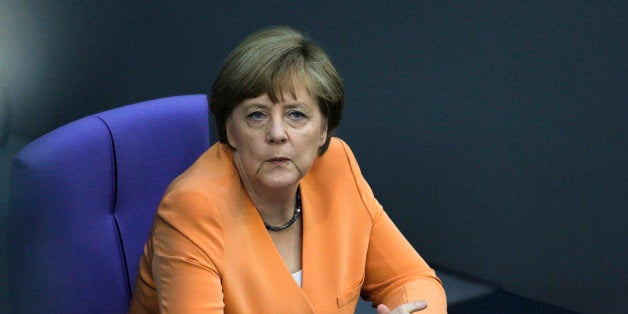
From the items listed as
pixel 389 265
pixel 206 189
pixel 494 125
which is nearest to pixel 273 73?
pixel 206 189

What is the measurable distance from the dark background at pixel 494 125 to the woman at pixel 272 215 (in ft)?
3.68

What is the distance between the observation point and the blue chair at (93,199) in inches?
67.8

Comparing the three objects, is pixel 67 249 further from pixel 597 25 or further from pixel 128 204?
pixel 597 25

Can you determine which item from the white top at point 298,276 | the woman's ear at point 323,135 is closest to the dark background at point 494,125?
the woman's ear at point 323,135

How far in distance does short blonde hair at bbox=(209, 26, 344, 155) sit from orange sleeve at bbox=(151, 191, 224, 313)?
17 cm

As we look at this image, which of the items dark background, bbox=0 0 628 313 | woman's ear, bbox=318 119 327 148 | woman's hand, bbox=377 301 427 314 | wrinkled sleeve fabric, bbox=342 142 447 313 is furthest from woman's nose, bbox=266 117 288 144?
dark background, bbox=0 0 628 313

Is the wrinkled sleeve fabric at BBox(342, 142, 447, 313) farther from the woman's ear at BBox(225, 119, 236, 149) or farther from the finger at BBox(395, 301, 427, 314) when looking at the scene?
the woman's ear at BBox(225, 119, 236, 149)

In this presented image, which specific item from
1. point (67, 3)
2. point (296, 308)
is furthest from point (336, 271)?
point (67, 3)

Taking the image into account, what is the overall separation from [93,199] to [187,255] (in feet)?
0.93

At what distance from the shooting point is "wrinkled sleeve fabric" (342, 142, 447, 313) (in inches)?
75.9

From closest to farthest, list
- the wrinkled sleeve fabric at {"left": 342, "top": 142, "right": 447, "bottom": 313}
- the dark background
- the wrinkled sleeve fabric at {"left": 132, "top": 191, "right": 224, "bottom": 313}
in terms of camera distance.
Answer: the wrinkled sleeve fabric at {"left": 132, "top": 191, "right": 224, "bottom": 313} → the wrinkled sleeve fabric at {"left": 342, "top": 142, "right": 447, "bottom": 313} → the dark background

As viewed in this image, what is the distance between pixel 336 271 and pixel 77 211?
49cm

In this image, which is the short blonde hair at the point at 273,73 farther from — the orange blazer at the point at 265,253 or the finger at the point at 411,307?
the finger at the point at 411,307

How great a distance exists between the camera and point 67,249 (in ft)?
5.87
